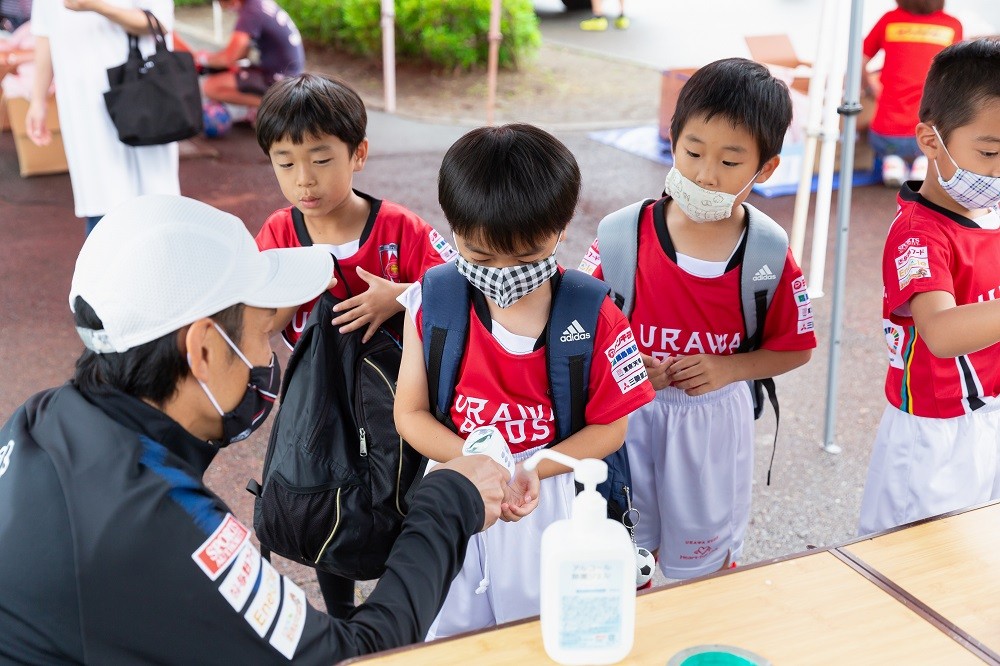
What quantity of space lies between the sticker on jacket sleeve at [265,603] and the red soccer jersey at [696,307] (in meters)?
1.20

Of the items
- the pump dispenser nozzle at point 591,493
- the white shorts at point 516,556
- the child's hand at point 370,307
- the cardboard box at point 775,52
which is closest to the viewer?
the pump dispenser nozzle at point 591,493

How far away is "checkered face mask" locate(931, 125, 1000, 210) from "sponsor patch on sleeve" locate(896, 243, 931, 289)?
0.14m

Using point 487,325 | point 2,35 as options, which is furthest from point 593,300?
point 2,35

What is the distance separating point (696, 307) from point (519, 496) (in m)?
0.76

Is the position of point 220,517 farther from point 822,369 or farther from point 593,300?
point 822,369

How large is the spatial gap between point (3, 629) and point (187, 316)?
51cm

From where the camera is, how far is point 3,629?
1344mm

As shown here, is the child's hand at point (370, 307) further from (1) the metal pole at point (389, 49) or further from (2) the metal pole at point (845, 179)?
(1) the metal pole at point (389, 49)

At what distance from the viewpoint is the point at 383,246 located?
2447 millimetres

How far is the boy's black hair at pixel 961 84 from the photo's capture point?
2.16 metres

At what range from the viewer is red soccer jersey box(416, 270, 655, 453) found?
1.96m

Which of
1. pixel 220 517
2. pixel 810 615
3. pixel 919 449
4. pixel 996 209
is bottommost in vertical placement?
pixel 919 449

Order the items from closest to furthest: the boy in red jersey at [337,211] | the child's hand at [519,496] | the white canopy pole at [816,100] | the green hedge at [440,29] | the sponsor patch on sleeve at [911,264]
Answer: the child's hand at [519,496]
the sponsor patch on sleeve at [911,264]
the boy in red jersey at [337,211]
the white canopy pole at [816,100]
the green hedge at [440,29]

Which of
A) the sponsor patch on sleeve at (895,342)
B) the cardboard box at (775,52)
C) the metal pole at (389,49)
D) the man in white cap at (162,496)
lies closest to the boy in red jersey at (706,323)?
the sponsor patch on sleeve at (895,342)
